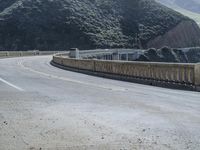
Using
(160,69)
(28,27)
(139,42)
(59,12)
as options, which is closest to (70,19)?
(59,12)

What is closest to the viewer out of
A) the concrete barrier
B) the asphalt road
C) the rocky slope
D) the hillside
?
the asphalt road

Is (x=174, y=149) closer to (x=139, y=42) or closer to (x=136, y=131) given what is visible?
(x=136, y=131)

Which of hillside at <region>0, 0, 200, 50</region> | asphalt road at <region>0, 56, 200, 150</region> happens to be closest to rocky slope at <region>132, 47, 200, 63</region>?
hillside at <region>0, 0, 200, 50</region>

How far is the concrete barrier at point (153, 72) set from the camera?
2011 centimetres

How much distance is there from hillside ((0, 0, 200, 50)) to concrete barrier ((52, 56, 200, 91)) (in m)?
75.5

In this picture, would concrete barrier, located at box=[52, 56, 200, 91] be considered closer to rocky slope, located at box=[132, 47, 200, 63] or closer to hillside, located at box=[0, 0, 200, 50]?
rocky slope, located at box=[132, 47, 200, 63]

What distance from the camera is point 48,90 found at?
17281 mm

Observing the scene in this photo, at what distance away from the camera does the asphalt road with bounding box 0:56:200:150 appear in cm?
803

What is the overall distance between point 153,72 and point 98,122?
13338 millimetres

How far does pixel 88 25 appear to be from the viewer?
115000mm

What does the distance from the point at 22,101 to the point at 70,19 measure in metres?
102

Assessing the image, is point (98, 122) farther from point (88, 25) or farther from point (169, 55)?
point (88, 25)

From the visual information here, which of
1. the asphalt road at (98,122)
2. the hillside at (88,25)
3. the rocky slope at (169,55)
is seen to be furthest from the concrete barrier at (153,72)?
the hillside at (88,25)

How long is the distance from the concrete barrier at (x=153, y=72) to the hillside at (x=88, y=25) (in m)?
75.5
